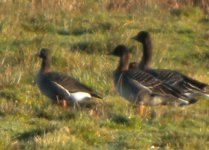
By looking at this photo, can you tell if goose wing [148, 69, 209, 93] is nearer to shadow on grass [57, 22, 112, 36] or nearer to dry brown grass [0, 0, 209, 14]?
shadow on grass [57, 22, 112, 36]

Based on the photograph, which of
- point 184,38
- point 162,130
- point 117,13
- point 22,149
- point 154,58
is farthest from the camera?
point 117,13

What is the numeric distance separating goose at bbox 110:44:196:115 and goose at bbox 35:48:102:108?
0.35 metres

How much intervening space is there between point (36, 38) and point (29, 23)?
1.32 meters

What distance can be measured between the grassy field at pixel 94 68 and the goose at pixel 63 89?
0.46 ft

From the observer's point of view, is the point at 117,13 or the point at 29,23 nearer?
the point at 29,23

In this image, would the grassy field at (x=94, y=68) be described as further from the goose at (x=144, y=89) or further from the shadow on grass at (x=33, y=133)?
the goose at (x=144, y=89)

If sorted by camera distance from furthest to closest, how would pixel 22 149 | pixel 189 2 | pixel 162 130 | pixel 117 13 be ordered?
pixel 189 2 → pixel 117 13 → pixel 162 130 → pixel 22 149

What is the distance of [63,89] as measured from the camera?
1126cm

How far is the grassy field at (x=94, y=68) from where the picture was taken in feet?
30.0

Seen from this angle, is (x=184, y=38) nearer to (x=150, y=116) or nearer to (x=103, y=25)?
(x=103, y=25)

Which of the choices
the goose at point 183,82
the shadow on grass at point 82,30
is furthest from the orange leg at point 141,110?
the shadow on grass at point 82,30

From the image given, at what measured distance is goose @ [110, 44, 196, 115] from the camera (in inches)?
439

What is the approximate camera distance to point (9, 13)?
16.0m

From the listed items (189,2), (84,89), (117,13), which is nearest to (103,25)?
(117,13)
